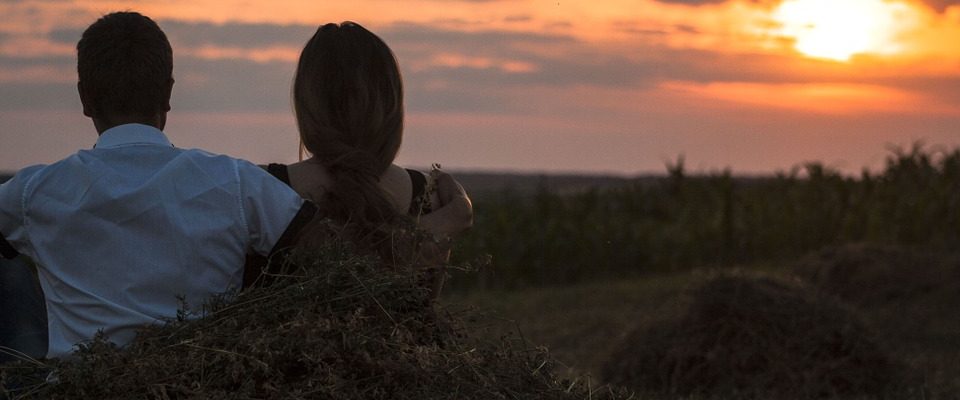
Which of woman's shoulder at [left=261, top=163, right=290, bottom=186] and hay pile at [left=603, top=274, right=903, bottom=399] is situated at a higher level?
woman's shoulder at [left=261, top=163, right=290, bottom=186]

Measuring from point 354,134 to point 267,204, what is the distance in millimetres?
504

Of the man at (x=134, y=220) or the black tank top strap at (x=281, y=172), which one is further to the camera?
the black tank top strap at (x=281, y=172)

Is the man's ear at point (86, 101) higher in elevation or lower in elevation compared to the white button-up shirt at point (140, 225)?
higher

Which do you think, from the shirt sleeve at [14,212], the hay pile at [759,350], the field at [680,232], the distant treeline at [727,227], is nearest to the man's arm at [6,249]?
the shirt sleeve at [14,212]

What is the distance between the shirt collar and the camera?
296cm

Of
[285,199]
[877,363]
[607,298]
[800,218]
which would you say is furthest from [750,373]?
[800,218]

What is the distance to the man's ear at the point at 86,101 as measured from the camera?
3.02 metres

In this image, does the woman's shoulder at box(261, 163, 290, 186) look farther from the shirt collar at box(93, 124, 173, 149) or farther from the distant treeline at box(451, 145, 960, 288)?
the distant treeline at box(451, 145, 960, 288)

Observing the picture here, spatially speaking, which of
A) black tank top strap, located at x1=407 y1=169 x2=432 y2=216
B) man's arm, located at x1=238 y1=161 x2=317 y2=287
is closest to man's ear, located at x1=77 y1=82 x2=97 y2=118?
man's arm, located at x1=238 y1=161 x2=317 y2=287

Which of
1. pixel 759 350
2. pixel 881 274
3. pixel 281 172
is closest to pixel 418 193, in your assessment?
pixel 281 172

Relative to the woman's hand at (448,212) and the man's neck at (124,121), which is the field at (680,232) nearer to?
the woman's hand at (448,212)

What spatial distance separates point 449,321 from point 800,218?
14296mm

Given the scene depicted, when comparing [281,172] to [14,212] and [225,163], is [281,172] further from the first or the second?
[14,212]

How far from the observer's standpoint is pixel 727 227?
53.3 ft
